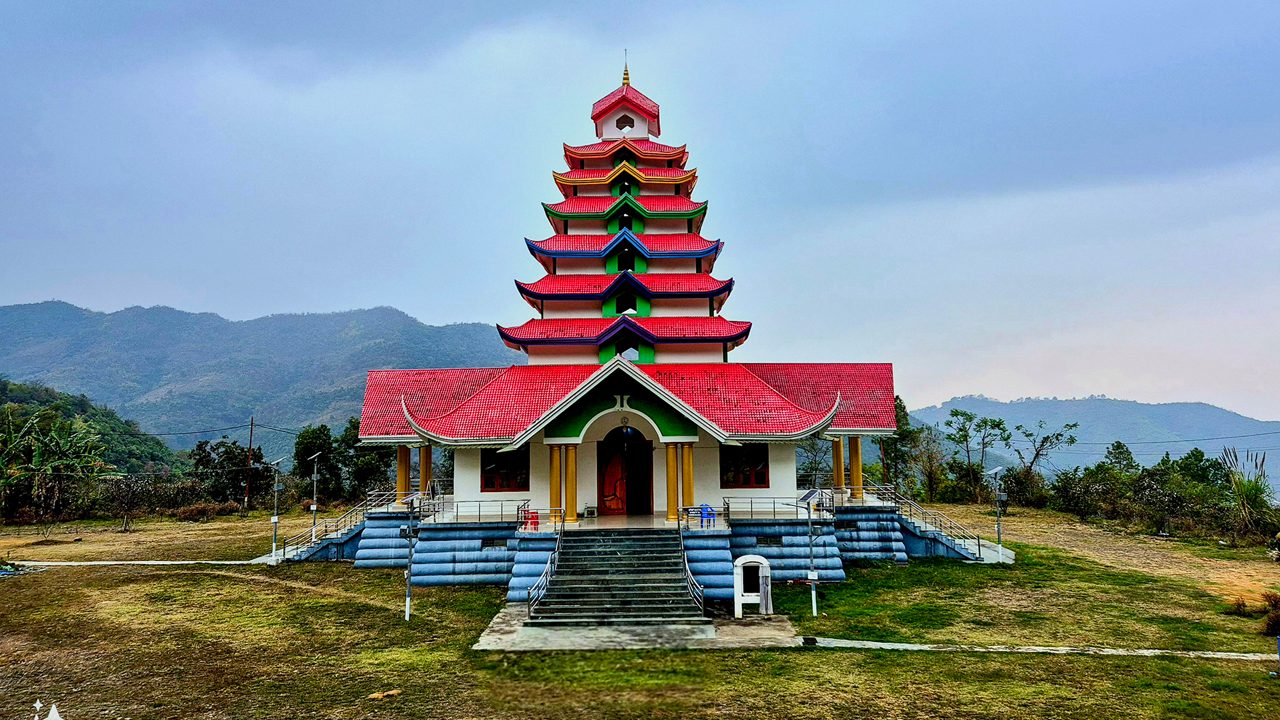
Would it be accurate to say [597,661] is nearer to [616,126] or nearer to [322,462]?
[616,126]

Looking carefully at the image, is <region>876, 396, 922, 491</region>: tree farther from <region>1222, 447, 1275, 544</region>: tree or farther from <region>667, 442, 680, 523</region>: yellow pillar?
<region>667, 442, 680, 523</region>: yellow pillar

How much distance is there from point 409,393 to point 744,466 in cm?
1073

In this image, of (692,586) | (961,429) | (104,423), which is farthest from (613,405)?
(104,423)

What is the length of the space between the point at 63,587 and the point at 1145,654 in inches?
918

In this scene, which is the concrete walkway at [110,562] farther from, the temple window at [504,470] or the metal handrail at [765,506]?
the metal handrail at [765,506]

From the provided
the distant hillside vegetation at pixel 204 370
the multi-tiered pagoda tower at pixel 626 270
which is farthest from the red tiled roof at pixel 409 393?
the distant hillside vegetation at pixel 204 370

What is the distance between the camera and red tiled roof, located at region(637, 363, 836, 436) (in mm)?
17953

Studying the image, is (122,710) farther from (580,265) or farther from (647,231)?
(647,231)

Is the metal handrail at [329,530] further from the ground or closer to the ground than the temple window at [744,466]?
closer to the ground

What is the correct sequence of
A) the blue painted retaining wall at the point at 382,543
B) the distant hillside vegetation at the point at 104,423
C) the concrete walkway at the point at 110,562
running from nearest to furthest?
1. the blue painted retaining wall at the point at 382,543
2. the concrete walkway at the point at 110,562
3. the distant hillside vegetation at the point at 104,423

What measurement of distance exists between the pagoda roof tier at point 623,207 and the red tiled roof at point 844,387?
17.8 feet

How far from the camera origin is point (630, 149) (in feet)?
78.4

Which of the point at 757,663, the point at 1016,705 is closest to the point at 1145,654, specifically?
the point at 1016,705

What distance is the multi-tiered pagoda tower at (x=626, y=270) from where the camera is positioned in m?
20.6
